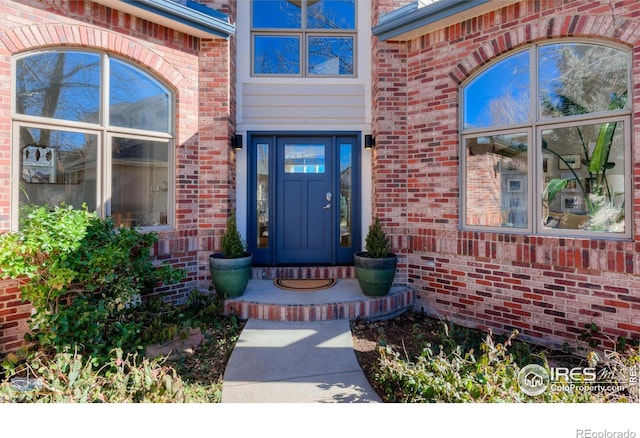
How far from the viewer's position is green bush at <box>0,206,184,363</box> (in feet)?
9.98

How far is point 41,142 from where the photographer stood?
12.1 feet

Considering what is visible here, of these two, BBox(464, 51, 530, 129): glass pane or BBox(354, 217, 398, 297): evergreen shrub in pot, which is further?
BBox(354, 217, 398, 297): evergreen shrub in pot

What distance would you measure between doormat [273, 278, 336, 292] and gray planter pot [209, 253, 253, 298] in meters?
0.70

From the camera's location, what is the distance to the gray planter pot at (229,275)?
13.8 feet

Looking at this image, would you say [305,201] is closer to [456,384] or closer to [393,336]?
[393,336]

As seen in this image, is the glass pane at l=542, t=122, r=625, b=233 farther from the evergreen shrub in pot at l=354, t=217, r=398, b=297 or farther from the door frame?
the door frame

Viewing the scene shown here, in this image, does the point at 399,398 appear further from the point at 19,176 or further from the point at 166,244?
the point at 19,176

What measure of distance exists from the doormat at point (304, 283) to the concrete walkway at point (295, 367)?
79 centimetres

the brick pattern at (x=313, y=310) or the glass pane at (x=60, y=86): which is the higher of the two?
the glass pane at (x=60, y=86)

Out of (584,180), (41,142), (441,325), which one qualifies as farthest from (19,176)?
(584,180)

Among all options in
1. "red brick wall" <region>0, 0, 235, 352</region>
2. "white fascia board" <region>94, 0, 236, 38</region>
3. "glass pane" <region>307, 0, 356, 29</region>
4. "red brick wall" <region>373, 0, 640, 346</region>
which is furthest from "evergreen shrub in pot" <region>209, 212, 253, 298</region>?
"glass pane" <region>307, 0, 356, 29</region>

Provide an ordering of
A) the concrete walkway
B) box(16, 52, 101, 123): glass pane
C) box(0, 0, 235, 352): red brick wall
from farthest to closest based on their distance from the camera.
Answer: box(0, 0, 235, 352): red brick wall, box(16, 52, 101, 123): glass pane, the concrete walkway

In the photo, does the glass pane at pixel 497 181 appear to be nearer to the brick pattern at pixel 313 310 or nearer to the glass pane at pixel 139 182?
the brick pattern at pixel 313 310

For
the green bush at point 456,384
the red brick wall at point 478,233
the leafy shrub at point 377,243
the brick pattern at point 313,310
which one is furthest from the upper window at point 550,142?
the green bush at point 456,384
